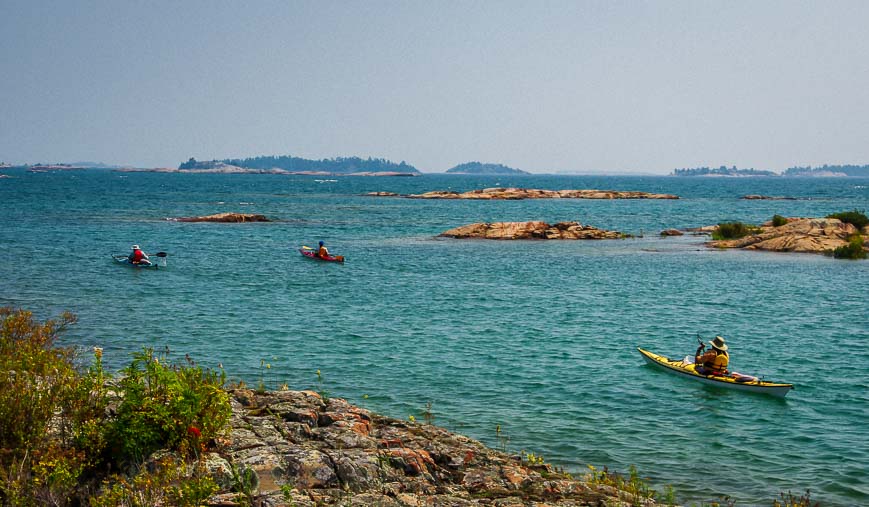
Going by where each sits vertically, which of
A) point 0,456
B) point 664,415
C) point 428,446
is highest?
point 0,456

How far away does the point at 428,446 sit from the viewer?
1375 centimetres

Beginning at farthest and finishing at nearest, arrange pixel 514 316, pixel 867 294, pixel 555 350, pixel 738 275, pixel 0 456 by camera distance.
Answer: pixel 738 275 < pixel 867 294 < pixel 514 316 < pixel 555 350 < pixel 0 456

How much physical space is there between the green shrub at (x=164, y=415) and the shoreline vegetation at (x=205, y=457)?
20 mm

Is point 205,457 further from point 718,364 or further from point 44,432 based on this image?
point 718,364

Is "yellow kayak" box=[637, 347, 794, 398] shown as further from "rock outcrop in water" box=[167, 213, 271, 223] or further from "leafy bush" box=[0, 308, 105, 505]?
"rock outcrop in water" box=[167, 213, 271, 223]

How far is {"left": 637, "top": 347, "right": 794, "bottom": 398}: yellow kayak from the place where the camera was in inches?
846

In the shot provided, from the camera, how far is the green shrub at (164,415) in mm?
10469

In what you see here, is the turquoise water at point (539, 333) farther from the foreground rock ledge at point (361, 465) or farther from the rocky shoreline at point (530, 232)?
the rocky shoreline at point (530, 232)

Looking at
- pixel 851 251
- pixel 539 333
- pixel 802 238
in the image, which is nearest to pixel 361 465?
pixel 539 333

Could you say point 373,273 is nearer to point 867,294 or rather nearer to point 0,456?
point 867,294

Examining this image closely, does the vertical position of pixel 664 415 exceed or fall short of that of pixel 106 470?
it falls short

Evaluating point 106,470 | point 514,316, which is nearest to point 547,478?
point 106,470

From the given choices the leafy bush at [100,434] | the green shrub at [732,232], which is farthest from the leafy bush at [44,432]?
the green shrub at [732,232]

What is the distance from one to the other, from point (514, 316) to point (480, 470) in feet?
67.1
